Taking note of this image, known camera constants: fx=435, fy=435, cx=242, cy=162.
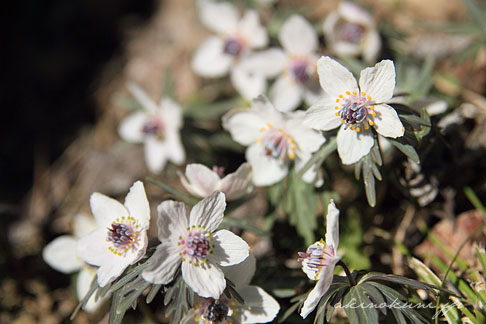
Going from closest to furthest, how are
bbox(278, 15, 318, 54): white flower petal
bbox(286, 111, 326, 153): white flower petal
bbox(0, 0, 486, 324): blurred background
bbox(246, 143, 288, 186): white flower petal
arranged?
1. bbox(286, 111, 326, 153): white flower petal
2. bbox(246, 143, 288, 186): white flower petal
3. bbox(278, 15, 318, 54): white flower petal
4. bbox(0, 0, 486, 324): blurred background

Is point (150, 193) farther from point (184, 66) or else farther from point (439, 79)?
point (439, 79)

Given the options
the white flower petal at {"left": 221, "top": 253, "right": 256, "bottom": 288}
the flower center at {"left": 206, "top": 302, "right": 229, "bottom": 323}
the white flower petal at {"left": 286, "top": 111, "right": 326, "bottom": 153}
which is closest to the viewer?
the flower center at {"left": 206, "top": 302, "right": 229, "bottom": 323}

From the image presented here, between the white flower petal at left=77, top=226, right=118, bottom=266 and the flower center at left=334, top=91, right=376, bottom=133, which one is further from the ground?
the flower center at left=334, top=91, right=376, bottom=133

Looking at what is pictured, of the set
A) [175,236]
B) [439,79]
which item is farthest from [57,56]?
[439,79]

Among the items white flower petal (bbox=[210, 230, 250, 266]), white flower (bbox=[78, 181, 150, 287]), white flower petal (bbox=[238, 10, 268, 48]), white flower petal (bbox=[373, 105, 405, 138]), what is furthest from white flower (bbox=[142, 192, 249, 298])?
white flower petal (bbox=[238, 10, 268, 48])

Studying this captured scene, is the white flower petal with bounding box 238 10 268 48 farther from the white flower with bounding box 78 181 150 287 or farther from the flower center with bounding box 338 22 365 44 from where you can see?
the white flower with bounding box 78 181 150 287

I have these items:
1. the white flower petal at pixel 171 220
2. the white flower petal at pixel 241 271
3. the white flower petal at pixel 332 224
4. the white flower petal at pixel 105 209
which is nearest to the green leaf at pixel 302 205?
the white flower petal at pixel 241 271

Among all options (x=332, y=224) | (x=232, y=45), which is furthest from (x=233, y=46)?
(x=332, y=224)
